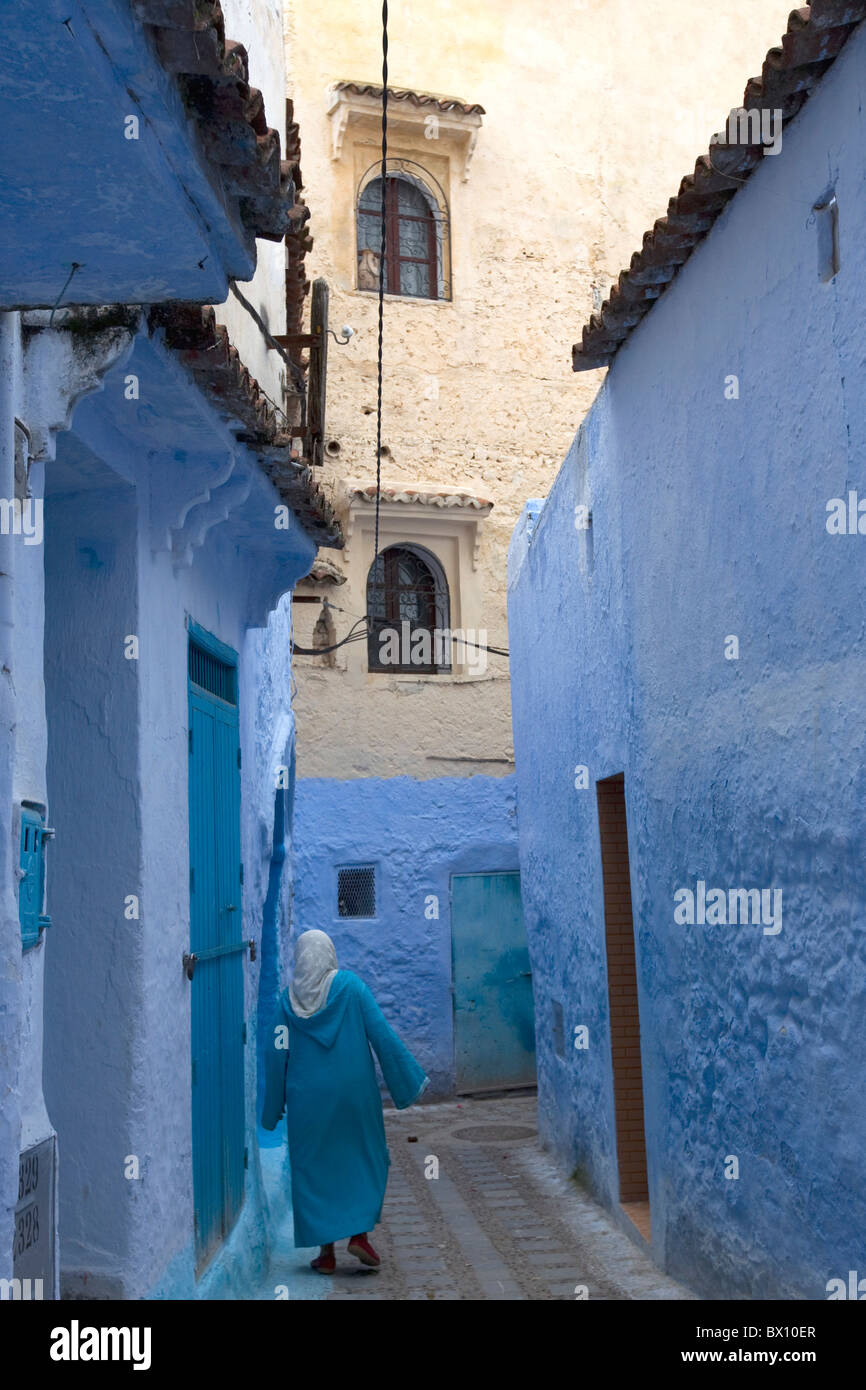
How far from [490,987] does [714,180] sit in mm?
9364

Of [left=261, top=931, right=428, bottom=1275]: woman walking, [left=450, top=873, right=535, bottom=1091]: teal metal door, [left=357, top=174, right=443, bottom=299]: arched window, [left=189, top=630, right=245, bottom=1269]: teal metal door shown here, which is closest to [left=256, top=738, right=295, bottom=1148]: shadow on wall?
[left=261, top=931, right=428, bottom=1275]: woman walking

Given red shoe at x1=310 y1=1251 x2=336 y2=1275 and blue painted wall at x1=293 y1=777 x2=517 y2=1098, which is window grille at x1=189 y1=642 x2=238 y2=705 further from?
blue painted wall at x1=293 y1=777 x2=517 y2=1098

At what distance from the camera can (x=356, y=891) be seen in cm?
1292

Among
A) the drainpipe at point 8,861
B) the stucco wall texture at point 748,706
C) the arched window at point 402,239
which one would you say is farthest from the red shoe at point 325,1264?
the arched window at point 402,239

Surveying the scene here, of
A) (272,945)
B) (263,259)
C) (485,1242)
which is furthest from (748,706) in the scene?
(272,945)

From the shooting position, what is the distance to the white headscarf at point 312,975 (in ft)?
21.9

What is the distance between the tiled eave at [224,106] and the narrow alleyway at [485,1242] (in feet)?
15.3

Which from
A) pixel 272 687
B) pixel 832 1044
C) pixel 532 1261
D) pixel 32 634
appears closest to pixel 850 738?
pixel 832 1044

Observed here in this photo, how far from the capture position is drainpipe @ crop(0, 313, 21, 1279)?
2.90m

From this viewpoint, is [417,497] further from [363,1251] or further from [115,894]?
[115,894]

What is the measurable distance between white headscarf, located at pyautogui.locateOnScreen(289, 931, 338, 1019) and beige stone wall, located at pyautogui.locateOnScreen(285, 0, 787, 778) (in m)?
6.14

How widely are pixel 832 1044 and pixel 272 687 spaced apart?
4.92m
